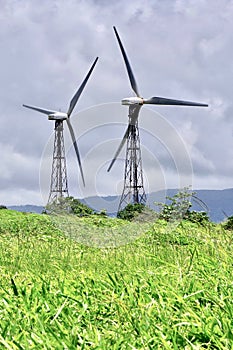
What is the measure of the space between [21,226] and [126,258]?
7799 millimetres

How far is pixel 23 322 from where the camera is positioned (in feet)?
14.1

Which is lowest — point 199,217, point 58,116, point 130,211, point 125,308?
point 125,308

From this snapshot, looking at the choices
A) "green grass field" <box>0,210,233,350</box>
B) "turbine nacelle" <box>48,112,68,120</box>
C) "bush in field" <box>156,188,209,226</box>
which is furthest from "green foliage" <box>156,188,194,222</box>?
"turbine nacelle" <box>48,112,68,120</box>

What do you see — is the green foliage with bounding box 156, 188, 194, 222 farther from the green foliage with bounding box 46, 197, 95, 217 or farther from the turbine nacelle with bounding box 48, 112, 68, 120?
the turbine nacelle with bounding box 48, 112, 68, 120

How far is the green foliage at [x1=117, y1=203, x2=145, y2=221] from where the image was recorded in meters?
19.1

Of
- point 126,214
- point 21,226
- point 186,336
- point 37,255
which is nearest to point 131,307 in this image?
point 186,336

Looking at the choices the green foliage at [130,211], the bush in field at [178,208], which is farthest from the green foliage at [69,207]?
the bush in field at [178,208]

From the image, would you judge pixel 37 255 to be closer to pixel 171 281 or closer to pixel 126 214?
pixel 171 281

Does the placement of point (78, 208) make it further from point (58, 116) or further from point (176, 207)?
point (58, 116)

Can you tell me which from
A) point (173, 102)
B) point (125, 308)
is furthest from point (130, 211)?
point (125, 308)

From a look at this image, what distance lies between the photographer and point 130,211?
19.8 metres

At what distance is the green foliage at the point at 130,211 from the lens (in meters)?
19.1

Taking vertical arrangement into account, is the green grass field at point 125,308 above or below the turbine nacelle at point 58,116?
below

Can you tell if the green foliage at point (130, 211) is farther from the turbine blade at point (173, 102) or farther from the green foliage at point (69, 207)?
the turbine blade at point (173, 102)
